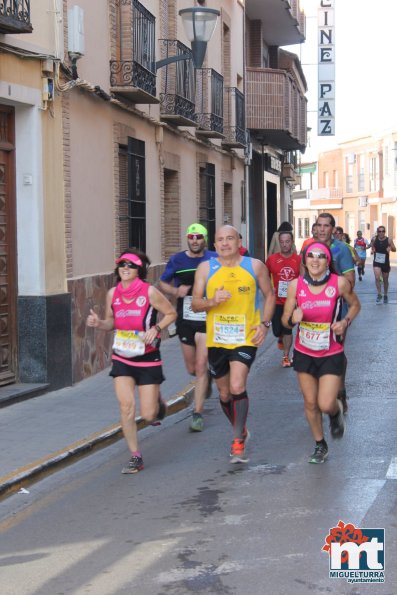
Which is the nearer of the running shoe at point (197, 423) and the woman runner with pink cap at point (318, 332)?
the woman runner with pink cap at point (318, 332)

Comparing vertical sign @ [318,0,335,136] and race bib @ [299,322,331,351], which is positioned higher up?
vertical sign @ [318,0,335,136]

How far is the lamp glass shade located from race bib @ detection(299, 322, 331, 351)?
6.68 metres

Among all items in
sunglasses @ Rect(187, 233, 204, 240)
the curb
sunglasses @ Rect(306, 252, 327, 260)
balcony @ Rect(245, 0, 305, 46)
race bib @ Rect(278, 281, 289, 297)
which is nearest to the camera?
the curb

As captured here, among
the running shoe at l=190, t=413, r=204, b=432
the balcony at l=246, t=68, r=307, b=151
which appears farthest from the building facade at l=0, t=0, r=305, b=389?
the balcony at l=246, t=68, r=307, b=151

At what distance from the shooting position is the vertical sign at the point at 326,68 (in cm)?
3512

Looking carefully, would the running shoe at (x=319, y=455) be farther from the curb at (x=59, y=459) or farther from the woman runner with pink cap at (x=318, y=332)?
the curb at (x=59, y=459)

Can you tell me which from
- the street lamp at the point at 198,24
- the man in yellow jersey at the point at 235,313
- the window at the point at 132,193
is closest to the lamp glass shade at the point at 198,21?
the street lamp at the point at 198,24

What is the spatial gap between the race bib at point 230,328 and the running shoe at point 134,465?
1.10 m

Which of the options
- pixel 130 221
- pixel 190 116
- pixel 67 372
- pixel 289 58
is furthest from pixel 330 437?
pixel 289 58

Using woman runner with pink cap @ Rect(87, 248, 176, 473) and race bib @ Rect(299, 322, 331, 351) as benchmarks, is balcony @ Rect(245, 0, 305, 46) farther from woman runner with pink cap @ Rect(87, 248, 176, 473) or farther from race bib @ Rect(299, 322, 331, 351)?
race bib @ Rect(299, 322, 331, 351)

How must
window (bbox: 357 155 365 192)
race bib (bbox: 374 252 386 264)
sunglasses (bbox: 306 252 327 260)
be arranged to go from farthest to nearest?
window (bbox: 357 155 365 192) → race bib (bbox: 374 252 386 264) → sunglasses (bbox: 306 252 327 260)

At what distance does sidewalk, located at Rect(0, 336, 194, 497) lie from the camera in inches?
317

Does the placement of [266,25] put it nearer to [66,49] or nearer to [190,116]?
[190,116]

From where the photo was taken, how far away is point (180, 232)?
19.1m
